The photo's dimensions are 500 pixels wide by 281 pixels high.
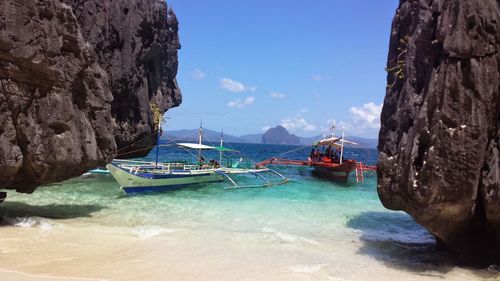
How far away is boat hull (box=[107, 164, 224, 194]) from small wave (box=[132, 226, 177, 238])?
801 cm

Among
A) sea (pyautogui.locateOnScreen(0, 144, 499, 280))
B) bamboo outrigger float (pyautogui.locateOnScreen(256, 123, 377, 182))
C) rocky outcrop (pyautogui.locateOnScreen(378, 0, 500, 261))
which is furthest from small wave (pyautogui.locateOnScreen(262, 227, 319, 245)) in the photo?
bamboo outrigger float (pyautogui.locateOnScreen(256, 123, 377, 182))

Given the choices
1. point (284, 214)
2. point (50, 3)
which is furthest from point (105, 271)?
point (284, 214)

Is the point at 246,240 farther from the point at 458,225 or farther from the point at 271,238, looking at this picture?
the point at 458,225

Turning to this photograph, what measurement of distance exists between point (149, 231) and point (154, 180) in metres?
10.0

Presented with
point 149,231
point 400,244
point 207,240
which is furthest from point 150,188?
point 400,244

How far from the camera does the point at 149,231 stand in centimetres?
1274

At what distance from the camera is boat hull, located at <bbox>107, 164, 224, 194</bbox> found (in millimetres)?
20656

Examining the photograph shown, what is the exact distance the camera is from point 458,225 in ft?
30.6

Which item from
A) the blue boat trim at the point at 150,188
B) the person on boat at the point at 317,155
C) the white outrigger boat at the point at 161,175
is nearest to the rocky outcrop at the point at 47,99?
the white outrigger boat at the point at 161,175

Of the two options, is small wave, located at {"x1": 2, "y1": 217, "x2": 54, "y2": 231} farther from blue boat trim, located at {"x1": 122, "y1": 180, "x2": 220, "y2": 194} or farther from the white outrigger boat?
blue boat trim, located at {"x1": 122, "y1": 180, "x2": 220, "y2": 194}

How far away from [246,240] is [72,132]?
6.82 meters

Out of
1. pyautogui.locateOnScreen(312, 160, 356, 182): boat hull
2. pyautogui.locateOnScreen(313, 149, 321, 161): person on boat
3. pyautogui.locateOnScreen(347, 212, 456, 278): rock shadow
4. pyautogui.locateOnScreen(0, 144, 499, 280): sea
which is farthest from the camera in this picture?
pyautogui.locateOnScreen(313, 149, 321, 161): person on boat

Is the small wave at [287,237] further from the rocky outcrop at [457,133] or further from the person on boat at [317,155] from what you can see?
the person on boat at [317,155]

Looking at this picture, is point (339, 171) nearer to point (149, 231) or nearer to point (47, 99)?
point (149, 231)
